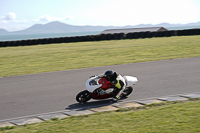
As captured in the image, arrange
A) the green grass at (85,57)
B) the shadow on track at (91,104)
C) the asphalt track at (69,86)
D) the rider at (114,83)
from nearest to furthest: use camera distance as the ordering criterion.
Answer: the shadow on track at (91,104) < the asphalt track at (69,86) < the rider at (114,83) < the green grass at (85,57)

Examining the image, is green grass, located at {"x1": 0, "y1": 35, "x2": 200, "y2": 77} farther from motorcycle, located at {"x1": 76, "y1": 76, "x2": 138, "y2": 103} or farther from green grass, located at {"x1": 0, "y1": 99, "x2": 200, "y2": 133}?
green grass, located at {"x1": 0, "y1": 99, "x2": 200, "y2": 133}

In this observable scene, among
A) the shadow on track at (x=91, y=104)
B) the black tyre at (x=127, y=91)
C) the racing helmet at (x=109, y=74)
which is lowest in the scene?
the shadow on track at (x=91, y=104)

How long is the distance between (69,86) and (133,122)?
471cm

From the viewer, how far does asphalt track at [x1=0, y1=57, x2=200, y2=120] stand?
7.57m

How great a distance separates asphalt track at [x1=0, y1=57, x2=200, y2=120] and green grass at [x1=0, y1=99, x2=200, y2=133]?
4.14ft

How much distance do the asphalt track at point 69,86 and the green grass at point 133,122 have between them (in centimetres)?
126

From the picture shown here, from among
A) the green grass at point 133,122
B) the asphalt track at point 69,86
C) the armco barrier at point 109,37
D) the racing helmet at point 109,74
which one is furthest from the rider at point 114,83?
the armco barrier at point 109,37

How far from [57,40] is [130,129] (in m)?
31.5

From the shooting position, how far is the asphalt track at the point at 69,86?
7.57 m

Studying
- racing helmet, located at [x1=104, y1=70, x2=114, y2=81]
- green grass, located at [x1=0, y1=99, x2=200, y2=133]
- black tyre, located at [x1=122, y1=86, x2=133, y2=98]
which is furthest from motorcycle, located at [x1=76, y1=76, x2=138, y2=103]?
green grass, located at [x1=0, y1=99, x2=200, y2=133]

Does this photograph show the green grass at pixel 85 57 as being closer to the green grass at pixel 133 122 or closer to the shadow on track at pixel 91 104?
the shadow on track at pixel 91 104

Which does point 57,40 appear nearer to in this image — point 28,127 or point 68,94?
point 68,94

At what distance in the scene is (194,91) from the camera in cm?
816

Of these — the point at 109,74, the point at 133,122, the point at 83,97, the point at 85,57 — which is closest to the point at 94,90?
the point at 83,97
